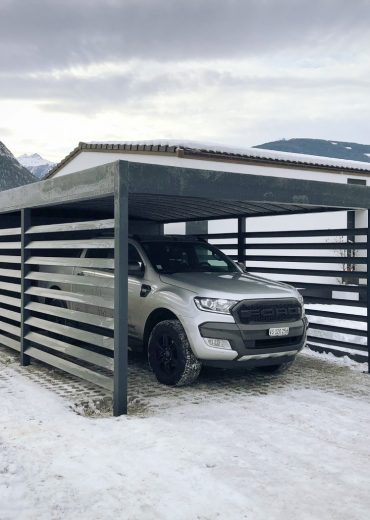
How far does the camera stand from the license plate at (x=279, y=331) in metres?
6.90

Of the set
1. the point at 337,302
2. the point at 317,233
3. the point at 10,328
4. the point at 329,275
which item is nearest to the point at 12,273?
the point at 10,328

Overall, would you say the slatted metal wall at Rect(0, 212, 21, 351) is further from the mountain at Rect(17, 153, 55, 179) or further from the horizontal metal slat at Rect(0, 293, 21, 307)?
the mountain at Rect(17, 153, 55, 179)

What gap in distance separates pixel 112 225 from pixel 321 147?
141 m

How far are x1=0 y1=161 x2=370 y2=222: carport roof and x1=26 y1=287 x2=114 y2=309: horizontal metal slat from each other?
1138 mm

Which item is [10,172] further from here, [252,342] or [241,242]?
[252,342]

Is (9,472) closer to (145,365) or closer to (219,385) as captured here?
(219,385)

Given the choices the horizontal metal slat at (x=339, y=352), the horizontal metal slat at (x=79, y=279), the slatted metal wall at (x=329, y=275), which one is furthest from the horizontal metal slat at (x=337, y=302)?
the horizontal metal slat at (x=79, y=279)

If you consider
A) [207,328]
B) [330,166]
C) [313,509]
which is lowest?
[313,509]

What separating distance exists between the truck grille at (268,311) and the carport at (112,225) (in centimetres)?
125

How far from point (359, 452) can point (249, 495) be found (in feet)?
4.61

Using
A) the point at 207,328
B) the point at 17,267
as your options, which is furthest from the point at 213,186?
the point at 17,267

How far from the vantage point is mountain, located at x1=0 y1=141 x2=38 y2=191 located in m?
89.8

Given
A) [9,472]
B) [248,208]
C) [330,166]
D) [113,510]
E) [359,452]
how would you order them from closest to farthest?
[113,510]
[9,472]
[359,452]
[248,208]
[330,166]

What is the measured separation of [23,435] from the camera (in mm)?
5254
